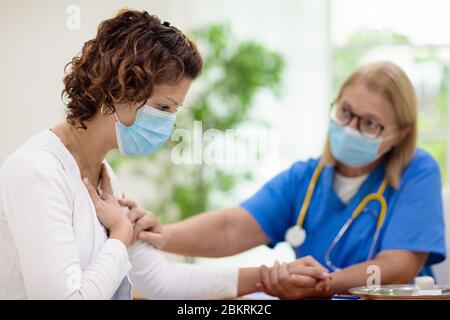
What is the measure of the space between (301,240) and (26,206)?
85 cm

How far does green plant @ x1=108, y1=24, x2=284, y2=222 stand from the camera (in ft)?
9.66

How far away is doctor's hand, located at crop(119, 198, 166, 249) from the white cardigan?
0.20 meters

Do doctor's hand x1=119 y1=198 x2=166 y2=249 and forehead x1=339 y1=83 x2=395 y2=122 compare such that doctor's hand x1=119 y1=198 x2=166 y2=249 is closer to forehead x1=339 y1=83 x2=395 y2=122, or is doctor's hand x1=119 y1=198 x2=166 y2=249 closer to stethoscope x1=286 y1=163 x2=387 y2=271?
stethoscope x1=286 y1=163 x2=387 y2=271

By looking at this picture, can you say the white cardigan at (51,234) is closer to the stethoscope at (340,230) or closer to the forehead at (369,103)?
the stethoscope at (340,230)

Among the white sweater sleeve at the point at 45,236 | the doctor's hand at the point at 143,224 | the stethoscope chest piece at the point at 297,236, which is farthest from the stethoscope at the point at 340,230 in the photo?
the white sweater sleeve at the point at 45,236

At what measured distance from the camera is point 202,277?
4.53 feet

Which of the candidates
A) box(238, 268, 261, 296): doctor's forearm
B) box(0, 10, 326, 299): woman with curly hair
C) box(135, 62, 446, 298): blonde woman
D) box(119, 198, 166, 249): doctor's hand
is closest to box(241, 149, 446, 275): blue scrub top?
box(135, 62, 446, 298): blonde woman

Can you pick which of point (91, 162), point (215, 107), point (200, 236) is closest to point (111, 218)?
point (91, 162)

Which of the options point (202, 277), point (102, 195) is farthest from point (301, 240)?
point (102, 195)

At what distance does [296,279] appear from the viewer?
1.39 metres

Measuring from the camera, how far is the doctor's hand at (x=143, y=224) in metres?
1.33

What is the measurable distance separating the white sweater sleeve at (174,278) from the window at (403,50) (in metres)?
1.90

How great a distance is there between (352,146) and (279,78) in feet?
5.80
